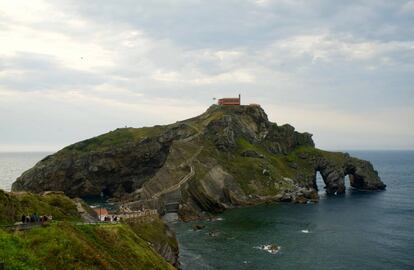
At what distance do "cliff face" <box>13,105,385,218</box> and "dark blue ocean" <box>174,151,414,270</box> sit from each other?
13.9 metres

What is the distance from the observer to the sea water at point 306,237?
7675 cm

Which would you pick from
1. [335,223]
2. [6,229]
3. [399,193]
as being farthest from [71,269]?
[399,193]

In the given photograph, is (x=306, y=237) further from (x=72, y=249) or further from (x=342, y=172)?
(x=342, y=172)

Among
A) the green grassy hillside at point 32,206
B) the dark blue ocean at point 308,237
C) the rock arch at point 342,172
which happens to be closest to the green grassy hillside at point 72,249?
the green grassy hillside at point 32,206

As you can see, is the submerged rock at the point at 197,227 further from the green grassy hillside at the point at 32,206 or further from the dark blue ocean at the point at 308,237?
the green grassy hillside at the point at 32,206

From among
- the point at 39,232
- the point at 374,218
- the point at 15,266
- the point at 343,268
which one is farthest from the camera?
the point at 374,218

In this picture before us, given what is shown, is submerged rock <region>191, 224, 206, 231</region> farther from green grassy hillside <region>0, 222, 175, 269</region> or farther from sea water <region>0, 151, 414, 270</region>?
green grassy hillside <region>0, 222, 175, 269</region>

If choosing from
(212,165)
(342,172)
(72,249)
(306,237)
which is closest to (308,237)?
(306,237)

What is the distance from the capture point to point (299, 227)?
108 meters

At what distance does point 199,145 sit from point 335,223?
64220 mm

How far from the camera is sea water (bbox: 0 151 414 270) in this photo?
76.8m

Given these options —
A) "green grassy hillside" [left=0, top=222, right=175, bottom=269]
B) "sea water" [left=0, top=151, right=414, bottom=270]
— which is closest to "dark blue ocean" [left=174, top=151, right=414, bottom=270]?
"sea water" [left=0, top=151, right=414, bottom=270]

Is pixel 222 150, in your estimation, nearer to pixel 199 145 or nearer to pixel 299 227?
pixel 199 145

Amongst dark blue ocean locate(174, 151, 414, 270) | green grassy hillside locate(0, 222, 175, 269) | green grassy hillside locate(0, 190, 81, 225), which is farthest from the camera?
dark blue ocean locate(174, 151, 414, 270)
